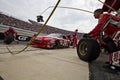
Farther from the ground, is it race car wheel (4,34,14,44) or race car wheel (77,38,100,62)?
race car wheel (4,34,14,44)

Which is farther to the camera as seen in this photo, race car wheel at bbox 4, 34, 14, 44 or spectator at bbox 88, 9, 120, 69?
race car wheel at bbox 4, 34, 14, 44

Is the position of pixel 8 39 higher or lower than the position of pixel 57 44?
higher

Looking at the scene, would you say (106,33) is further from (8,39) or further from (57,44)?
(8,39)

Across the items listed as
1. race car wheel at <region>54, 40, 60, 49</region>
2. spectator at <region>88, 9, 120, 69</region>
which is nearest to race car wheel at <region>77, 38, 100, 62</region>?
spectator at <region>88, 9, 120, 69</region>

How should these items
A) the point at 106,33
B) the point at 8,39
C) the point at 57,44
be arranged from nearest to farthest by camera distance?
1. the point at 106,33
2. the point at 57,44
3. the point at 8,39

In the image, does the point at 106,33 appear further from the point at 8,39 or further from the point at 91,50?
the point at 8,39

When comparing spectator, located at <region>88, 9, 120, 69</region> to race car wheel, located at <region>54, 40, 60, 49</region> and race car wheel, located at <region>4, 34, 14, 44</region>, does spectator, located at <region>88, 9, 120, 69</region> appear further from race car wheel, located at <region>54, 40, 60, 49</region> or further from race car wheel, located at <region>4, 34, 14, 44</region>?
race car wheel, located at <region>4, 34, 14, 44</region>

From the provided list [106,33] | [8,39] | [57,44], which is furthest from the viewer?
[8,39]

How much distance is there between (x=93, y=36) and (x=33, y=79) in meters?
2.74

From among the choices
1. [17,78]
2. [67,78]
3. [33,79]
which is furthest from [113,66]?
[17,78]

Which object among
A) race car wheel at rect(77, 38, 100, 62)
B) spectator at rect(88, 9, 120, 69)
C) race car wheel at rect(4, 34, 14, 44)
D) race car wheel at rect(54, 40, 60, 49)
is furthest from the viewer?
race car wheel at rect(4, 34, 14, 44)

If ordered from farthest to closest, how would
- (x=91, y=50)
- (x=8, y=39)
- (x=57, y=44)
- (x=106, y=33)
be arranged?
(x=8, y=39) → (x=57, y=44) → (x=106, y=33) → (x=91, y=50)

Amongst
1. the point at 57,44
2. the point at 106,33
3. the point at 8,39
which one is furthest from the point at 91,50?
the point at 8,39

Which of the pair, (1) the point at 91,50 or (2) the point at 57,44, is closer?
(1) the point at 91,50
